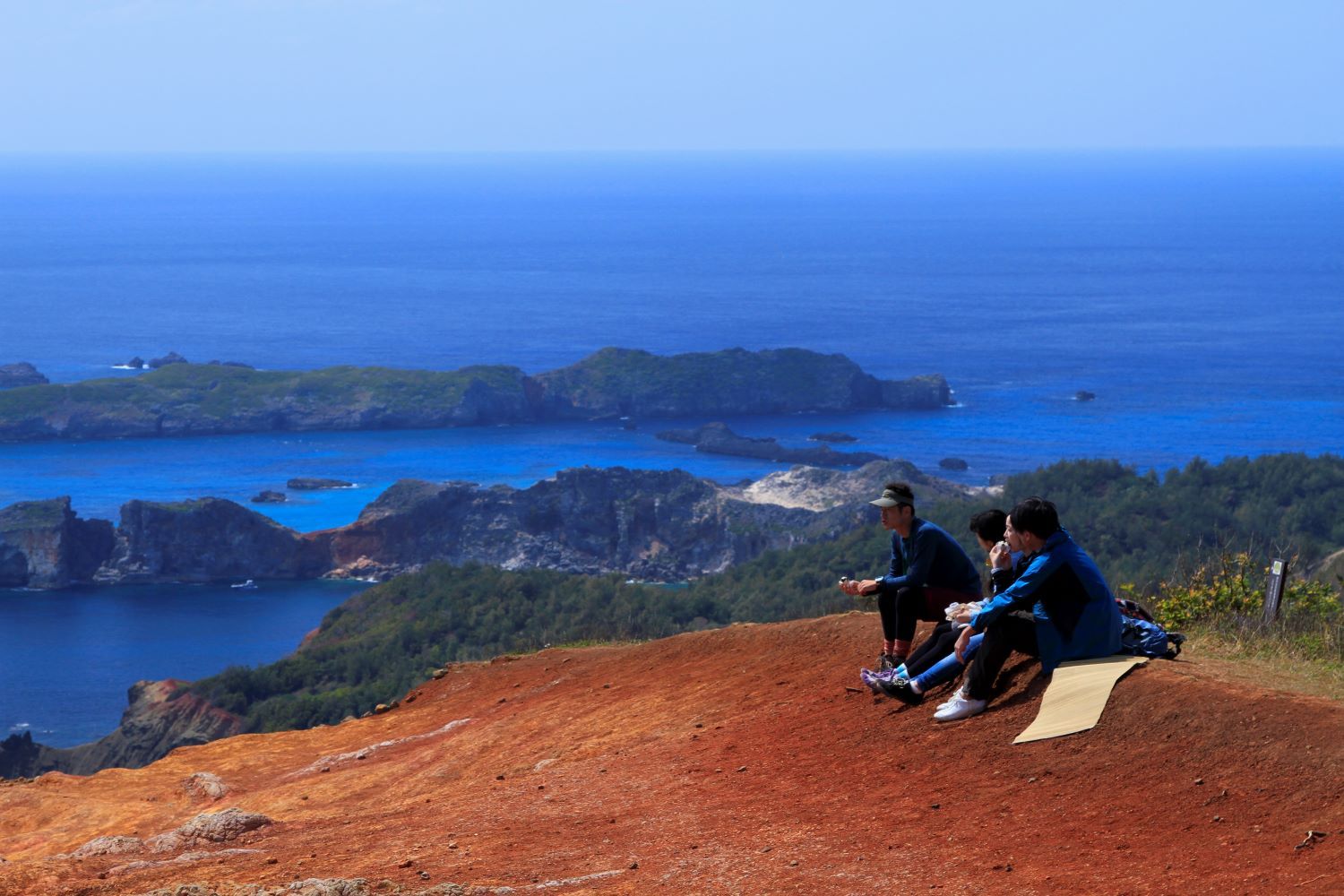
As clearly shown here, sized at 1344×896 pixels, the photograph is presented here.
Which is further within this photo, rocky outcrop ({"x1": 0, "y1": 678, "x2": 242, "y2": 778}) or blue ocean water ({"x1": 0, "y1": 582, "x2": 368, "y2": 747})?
blue ocean water ({"x1": 0, "y1": 582, "x2": 368, "y2": 747})

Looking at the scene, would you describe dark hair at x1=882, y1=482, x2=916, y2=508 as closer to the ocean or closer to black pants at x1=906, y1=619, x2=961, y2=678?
black pants at x1=906, y1=619, x2=961, y2=678

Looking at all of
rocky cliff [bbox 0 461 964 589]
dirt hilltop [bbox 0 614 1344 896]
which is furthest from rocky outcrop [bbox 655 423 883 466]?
dirt hilltop [bbox 0 614 1344 896]

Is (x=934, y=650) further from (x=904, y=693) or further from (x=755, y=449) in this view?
(x=755, y=449)

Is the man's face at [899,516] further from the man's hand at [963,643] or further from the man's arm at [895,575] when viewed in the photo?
the man's hand at [963,643]

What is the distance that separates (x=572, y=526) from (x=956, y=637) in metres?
52.9

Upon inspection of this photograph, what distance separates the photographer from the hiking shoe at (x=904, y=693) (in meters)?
9.67

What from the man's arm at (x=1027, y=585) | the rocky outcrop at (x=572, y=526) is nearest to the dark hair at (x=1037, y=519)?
the man's arm at (x=1027, y=585)

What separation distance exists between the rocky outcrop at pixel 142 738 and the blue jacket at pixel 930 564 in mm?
24102

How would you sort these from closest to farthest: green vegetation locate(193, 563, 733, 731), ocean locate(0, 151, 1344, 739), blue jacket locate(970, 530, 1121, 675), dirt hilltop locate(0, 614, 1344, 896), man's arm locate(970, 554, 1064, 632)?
dirt hilltop locate(0, 614, 1344, 896), man's arm locate(970, 554, 1064, 632), blue jacket locate(970, 530, 1121, 675), green vegetation locate(193, 563, 733, 731), ocean locate(0, 151, 1344, 739)

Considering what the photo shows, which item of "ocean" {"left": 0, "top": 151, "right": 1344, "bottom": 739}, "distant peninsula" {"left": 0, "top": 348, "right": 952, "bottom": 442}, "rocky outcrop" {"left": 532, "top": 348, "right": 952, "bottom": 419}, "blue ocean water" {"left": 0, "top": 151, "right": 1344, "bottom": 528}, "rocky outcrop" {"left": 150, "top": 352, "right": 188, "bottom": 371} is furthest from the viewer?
"rocky outcrop" {"left": 150, "top": 352, "right": 188, "bottom": 371}

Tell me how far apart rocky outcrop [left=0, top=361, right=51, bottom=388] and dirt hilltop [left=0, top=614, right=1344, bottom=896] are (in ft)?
319

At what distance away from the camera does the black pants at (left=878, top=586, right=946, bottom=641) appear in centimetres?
1012

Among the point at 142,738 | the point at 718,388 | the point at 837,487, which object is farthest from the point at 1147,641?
the point at 718,388

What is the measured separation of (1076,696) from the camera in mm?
8828
